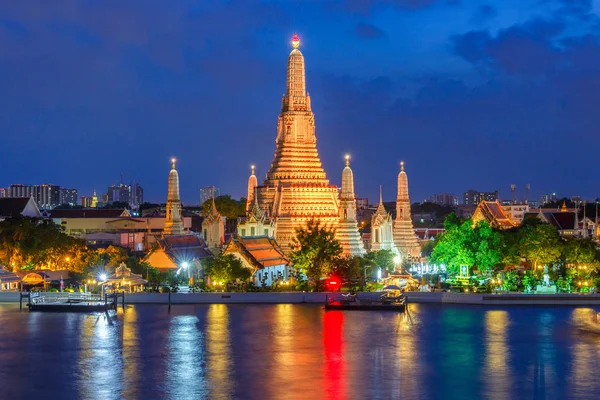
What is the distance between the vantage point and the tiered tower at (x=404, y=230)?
2938 inches

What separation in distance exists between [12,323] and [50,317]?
2913 mm

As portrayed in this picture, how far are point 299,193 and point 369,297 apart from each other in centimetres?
2008

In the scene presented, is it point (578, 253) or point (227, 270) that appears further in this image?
point (578, 253)

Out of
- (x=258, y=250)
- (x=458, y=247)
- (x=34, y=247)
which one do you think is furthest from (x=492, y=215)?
(x=34, y=247)

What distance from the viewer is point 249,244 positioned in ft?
203

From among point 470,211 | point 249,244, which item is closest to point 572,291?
point 249,244

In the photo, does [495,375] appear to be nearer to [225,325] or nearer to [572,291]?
[225,325]

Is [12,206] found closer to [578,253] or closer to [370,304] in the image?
[370,304]

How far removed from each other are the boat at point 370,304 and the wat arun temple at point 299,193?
18647mm

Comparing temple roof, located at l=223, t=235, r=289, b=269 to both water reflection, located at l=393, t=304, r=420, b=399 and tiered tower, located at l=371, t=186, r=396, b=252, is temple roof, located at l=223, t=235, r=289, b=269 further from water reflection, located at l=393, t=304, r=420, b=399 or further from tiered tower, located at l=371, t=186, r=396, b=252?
water reflection, located at l=393, t=304, r=420, b=399

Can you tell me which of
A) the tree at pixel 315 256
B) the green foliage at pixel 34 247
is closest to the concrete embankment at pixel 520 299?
the tree at pixel 315 256

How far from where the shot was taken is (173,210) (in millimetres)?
71250

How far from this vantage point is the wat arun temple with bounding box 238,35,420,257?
69188 mm

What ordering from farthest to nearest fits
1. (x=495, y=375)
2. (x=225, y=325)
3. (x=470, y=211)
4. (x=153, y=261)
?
(x=470, y=211) → (x=153, y=261) → (x=225, y=325) → (x=495, y=375)
